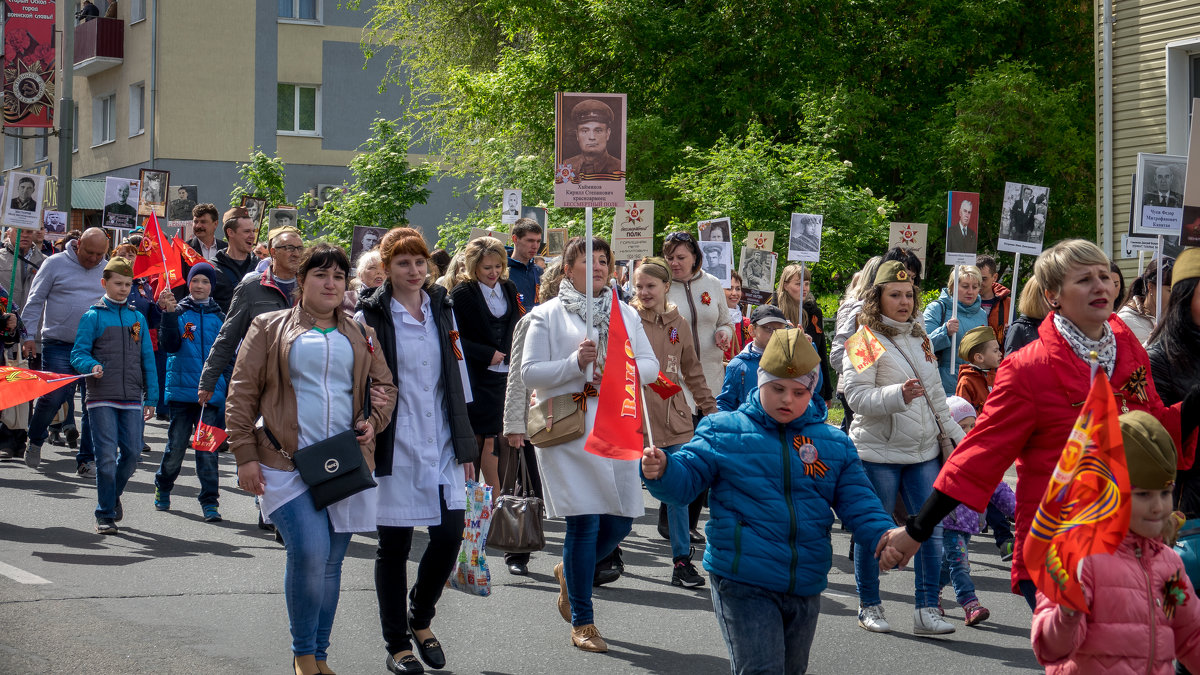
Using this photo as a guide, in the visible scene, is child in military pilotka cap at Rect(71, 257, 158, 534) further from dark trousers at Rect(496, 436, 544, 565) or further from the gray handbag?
the gray handbag

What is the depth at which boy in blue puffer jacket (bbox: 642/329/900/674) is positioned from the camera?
4629mm

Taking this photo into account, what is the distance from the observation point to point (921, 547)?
7293 mm

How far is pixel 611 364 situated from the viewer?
537 cm

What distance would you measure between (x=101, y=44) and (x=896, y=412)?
37.3 meters

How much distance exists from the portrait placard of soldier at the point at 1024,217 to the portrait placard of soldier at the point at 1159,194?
1.96m

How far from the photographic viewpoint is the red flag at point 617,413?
5094 millimetres

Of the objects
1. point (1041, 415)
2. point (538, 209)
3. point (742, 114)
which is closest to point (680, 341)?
point (1041, 415)

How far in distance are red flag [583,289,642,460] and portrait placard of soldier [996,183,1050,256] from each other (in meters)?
9.27

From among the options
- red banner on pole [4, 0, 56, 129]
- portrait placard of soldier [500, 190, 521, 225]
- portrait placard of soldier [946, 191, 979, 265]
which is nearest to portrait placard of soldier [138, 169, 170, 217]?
portrait placard of soldier [500, 190, 521, 225]

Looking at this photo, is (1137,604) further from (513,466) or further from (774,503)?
(513,466)

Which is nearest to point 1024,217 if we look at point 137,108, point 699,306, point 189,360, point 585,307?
point 699,306

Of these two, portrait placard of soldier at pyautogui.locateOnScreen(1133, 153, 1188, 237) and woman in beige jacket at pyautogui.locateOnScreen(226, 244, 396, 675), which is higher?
portrait placard of soldier at pyautogui.locateOnScreen(1133, 153, 1188, 237)

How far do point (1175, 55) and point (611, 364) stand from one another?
Result: 643 inches

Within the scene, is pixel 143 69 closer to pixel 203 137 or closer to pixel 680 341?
pixel 203 137
